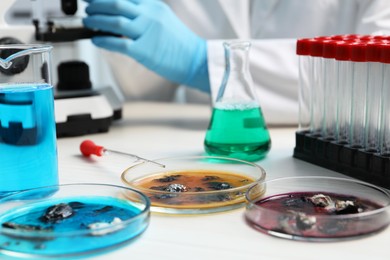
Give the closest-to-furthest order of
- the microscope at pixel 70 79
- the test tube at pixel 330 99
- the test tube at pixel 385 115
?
the test tube at pixel 385 115 < the test tube at pixel 330 99 < the microscope at pixel 70 79

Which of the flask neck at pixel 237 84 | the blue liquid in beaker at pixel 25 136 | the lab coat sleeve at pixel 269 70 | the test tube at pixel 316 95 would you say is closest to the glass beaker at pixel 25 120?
Answer: the blue liquid in beaker at pixel 25 136

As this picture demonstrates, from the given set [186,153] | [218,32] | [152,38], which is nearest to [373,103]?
[186,153]

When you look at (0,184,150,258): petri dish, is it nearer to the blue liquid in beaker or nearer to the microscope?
the blue liquid in beaker

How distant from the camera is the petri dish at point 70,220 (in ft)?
1.95

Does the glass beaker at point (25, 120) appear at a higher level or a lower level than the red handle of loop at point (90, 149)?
higher

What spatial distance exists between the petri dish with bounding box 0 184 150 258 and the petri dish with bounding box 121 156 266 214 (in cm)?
5

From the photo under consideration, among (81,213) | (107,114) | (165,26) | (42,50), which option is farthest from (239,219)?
(165,26)

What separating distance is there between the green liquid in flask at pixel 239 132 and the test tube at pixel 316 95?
3.6 inches

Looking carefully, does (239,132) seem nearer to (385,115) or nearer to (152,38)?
(385,115)

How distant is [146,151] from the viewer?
1.09 meters

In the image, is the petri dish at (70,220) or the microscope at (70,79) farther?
the microscope at (70,79)

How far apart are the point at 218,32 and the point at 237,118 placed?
31.9 inches

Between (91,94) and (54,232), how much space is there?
0.70 meters

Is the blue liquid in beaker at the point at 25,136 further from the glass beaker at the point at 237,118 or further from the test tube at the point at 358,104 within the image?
the test tube at the point at 358,104
